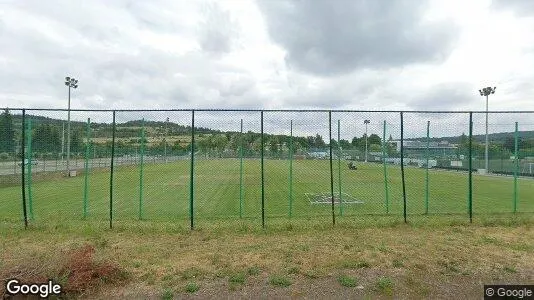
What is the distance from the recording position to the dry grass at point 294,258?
4.91 metres

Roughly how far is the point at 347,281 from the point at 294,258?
1283mm

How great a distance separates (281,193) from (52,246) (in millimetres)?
11874

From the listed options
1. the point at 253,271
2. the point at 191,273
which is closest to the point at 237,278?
the point at 253,271

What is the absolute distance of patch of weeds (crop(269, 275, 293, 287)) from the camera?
16.5 feet

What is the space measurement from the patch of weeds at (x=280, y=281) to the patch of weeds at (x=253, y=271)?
0.30 metres

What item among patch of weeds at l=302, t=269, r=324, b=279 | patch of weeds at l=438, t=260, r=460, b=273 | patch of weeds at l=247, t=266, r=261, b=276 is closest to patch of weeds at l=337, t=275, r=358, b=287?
patch of weeds at l=302, t=269, r=324, b=279

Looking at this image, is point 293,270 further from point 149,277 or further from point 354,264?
point 149,277

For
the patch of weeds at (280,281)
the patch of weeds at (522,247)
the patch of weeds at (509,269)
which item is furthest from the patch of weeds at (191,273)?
the patch of weeds at (522,247)

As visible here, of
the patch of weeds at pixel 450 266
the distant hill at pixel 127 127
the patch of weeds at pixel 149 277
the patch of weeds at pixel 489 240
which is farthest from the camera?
the distant hill at pixel 127 127

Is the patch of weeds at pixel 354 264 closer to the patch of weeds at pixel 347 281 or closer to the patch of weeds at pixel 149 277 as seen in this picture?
the patch of weeds at pixel 347 281

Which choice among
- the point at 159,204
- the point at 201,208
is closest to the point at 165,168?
the point at 159,204

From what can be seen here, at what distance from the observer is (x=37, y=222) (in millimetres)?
9117

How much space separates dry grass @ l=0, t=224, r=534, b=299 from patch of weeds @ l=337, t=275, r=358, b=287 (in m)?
0.08

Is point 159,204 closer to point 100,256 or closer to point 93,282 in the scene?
point 100,256
